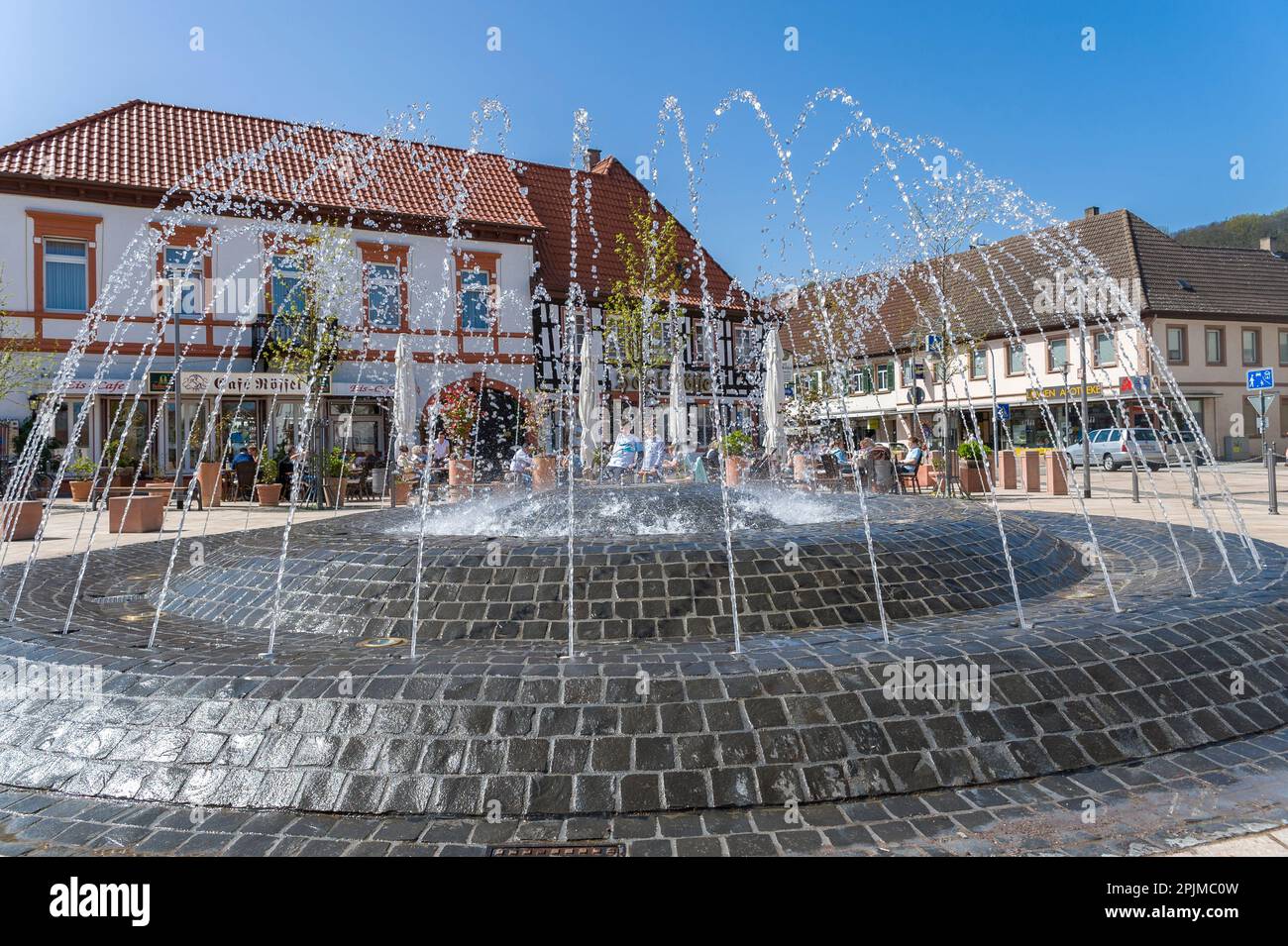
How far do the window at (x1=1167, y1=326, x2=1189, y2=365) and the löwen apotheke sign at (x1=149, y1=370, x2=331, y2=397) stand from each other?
3729 centimetres

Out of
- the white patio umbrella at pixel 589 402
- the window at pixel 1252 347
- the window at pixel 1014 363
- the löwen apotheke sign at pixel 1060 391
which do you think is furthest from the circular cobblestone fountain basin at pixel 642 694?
the window at pixel 1252 347

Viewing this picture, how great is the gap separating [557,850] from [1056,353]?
143ft

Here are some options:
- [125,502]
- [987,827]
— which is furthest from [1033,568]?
[125,502]

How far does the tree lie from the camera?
2883 centimetres

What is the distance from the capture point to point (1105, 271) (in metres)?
38.2

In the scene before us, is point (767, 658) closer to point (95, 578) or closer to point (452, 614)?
point (452, 614)

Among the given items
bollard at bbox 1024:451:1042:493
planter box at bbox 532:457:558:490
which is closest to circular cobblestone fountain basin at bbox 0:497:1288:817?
planter box at bbox 532:457:558:490

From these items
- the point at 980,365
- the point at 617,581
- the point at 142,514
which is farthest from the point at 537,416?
the point at 980,365

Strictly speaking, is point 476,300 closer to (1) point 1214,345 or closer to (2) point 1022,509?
(2) point 1022,509

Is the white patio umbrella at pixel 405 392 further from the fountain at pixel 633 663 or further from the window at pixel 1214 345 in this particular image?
the window at pixel 1214 345

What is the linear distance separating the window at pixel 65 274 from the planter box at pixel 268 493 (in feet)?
30.3
